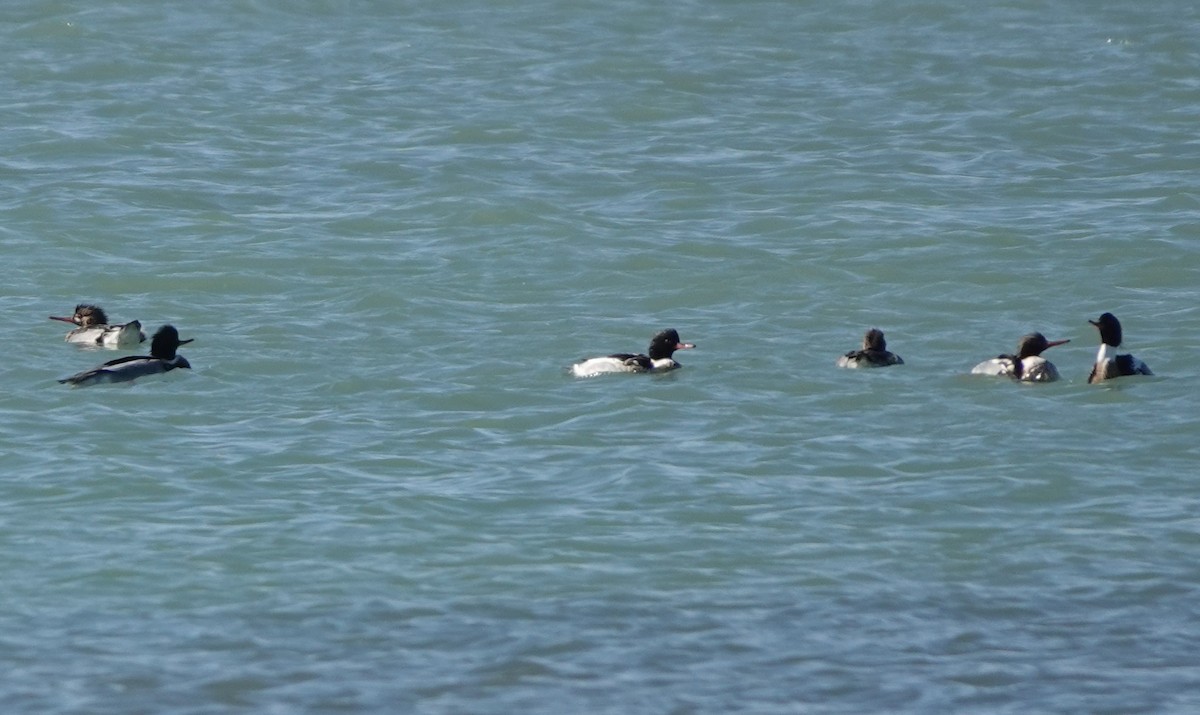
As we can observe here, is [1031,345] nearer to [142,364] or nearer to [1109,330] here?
[1109,330]

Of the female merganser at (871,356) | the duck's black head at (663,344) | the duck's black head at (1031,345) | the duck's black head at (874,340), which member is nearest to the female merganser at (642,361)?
the duck's black head at (663,344)

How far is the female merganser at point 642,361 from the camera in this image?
1620 cm

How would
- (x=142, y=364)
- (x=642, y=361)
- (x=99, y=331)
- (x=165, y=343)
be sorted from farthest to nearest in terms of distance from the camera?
(x=99, y=331)
(x=165, y=343)
(x=142, y=364)
(x=642, y=361)

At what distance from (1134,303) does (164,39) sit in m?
17.8

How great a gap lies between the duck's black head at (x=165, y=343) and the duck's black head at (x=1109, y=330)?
313 inches

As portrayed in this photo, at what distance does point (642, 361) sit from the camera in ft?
53.3

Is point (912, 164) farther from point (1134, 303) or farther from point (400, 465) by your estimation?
point (400, 465)

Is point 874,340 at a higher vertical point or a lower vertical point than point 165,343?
lower

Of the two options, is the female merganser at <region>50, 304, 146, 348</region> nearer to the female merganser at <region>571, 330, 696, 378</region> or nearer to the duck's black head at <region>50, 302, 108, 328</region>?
the duck's black head at <region>50, 302, 108, 328</region>

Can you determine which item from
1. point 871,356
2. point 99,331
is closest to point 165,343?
point 99,331

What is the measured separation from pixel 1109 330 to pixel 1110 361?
52cm

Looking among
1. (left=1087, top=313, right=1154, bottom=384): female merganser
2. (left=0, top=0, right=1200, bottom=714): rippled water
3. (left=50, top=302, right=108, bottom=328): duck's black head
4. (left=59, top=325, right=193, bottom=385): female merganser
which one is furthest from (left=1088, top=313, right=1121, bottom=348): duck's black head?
(left=50, top=302, right=108, bottom=328): duck's black head

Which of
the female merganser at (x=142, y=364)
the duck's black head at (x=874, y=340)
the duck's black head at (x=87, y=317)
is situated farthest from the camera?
the duck's black head at (x=87, y=317)

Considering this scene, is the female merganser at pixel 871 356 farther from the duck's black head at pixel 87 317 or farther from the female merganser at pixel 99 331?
the duck's black head at pixel 87 317
